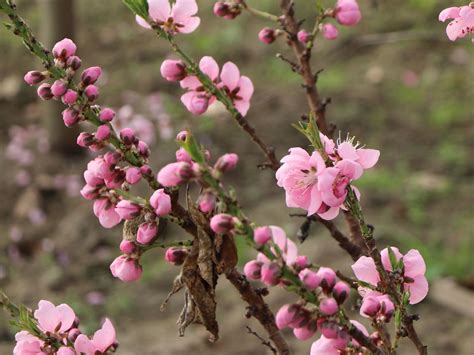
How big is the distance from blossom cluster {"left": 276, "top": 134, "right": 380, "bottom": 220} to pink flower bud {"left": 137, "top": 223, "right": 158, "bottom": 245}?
0.69 ft

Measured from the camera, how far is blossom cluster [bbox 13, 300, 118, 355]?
1201 mm

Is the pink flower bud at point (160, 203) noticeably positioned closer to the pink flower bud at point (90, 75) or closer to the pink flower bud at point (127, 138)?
the pink flower bud at point (127, 138)

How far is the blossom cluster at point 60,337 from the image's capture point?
1201mm

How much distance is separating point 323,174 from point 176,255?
0.26m

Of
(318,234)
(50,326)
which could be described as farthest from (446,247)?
(50,326)

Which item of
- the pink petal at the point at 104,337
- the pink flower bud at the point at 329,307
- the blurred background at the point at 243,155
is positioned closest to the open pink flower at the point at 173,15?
the pink petal at the point at 104,337

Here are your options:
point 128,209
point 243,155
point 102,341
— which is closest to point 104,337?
A: point 102,341

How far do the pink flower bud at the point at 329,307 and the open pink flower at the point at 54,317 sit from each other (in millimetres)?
462

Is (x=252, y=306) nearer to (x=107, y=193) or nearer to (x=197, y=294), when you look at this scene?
(x=197, y=294)

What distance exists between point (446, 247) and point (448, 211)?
1.46 feet

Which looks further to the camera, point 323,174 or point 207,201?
point 323,174

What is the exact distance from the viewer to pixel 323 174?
1097 mm

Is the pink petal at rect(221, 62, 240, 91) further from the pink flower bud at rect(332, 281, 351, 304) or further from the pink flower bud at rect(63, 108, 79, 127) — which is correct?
the pink flower bud at rect(332, 281, 351, 304)

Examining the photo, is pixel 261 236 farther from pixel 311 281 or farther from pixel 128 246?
pixel 128 246
